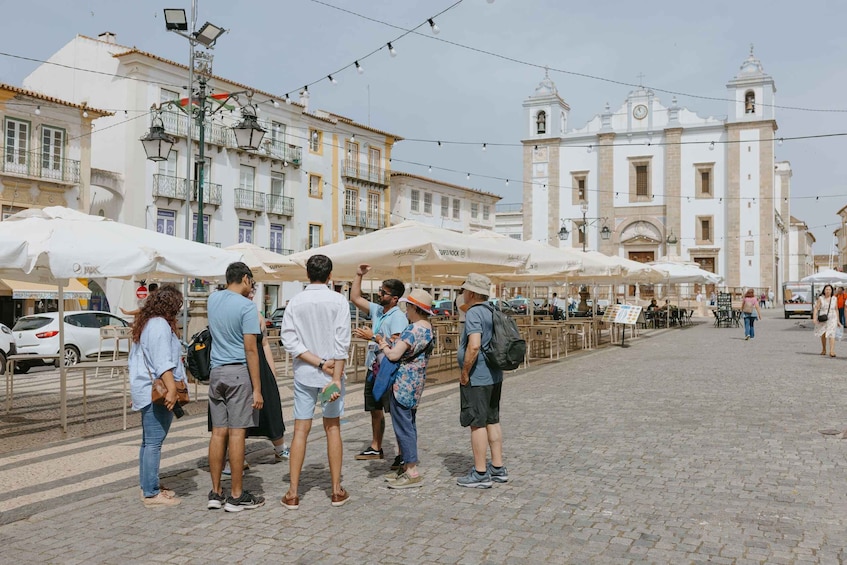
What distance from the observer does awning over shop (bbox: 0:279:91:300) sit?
21.7 m

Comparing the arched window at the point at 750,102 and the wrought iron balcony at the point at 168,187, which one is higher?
the arched window at the point at 750,102

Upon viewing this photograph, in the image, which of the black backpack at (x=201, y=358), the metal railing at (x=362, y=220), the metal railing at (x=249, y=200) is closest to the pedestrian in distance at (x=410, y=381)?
the black backpack at (x=201, y=358)

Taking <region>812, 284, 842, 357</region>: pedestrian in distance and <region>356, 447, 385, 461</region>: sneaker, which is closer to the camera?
<region>356, 447, 385, 461</region>: sneaker

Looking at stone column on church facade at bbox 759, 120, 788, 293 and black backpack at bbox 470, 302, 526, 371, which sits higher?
stone column on church facade at bbox 759, 120, 788, 293

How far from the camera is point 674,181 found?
54.2m

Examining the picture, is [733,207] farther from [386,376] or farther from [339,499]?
[339,499]

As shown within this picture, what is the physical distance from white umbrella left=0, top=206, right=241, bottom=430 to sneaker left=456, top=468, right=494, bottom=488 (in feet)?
13.0

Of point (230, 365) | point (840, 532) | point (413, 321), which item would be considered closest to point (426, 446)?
point (413, 321)

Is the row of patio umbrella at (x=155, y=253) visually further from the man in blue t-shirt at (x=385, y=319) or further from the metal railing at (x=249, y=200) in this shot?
the metal railing at (x=249, y=200)

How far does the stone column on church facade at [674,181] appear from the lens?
178ft

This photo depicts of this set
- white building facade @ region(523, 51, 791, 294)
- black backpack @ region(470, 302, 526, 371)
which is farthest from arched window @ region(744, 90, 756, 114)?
black backpack @ region(470, 302, 526, 371)

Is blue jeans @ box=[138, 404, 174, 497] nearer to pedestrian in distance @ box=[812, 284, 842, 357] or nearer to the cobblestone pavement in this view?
the cobblestone pavement

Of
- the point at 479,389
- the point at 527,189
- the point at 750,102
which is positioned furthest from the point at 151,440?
the point at 750,102

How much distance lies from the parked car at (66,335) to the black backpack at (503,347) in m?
12.5
